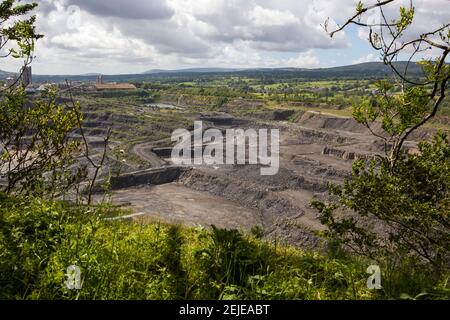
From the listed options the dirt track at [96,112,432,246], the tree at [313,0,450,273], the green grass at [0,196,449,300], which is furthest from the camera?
the dirt track at [96,112,432,246]

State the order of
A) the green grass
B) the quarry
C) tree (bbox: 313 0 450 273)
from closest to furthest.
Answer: the green grass < tree (bbox: 313 0 450 273) < the quarry

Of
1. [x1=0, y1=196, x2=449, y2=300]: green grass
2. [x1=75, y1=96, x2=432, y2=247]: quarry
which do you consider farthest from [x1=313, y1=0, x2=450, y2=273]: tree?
[x1=75, y1=96, x2=432, y2=247]: quarry

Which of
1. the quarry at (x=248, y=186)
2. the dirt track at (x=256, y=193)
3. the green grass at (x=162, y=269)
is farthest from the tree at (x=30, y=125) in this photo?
the dirt track at (x=256, y=193)

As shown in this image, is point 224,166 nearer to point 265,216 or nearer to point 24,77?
point 265,216

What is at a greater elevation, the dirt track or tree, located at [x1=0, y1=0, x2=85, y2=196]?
tree, located at [x1=0, y1=0, x2=85, y2=196]

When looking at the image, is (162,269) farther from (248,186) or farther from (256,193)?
(248,186)

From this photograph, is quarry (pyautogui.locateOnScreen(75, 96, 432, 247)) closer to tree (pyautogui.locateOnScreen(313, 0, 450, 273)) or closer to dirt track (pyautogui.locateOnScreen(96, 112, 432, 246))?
dirt track (pyautogui.locateOnScreen(96, 112, 432, 246))

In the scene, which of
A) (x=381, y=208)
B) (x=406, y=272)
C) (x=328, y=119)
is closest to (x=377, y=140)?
(x=328, y=119)

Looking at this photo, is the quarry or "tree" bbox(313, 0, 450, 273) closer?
"tree" bbox(313, 0, 450, 273)
